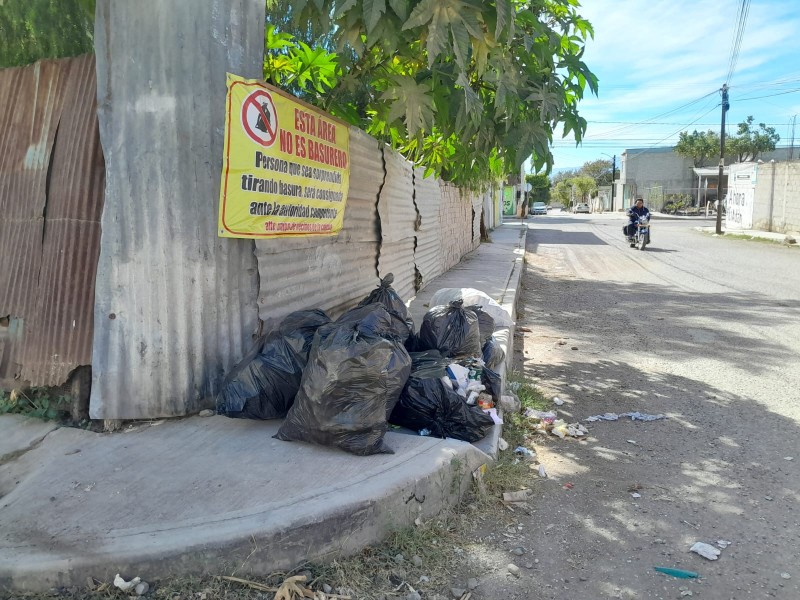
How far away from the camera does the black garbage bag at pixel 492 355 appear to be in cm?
497

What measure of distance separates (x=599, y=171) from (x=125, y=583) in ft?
381

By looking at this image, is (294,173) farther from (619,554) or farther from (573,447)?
(619,554)

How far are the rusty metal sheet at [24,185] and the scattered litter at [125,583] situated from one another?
1.79 m

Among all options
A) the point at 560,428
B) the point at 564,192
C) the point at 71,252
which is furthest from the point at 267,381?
the point at 564,192

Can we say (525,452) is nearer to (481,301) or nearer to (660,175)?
(481,301)

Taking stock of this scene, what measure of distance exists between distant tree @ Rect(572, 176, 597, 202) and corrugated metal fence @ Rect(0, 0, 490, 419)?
96080 mm

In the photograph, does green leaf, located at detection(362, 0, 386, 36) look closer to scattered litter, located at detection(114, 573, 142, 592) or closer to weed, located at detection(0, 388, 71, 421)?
scattered litter, located at detection(114, 573, 142, 592)

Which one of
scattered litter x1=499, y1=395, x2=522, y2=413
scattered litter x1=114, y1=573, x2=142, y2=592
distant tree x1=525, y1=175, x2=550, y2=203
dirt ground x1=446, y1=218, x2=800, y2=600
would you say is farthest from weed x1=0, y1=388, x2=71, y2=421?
distant tree x1=525, y1=175, x2=550, y2=203

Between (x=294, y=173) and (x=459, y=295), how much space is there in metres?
2.68

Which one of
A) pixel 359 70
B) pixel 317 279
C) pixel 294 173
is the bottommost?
pixel 317 279

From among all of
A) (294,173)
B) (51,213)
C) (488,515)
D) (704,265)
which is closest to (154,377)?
(51,213)

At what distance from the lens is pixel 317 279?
475 centimetres

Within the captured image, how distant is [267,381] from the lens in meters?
3.41

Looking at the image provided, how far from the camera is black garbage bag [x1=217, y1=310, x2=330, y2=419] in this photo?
11.1ft
